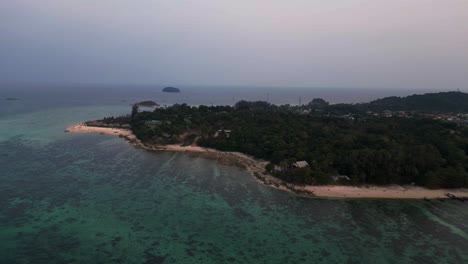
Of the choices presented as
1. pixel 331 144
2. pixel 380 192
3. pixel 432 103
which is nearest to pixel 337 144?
pixel 331 144

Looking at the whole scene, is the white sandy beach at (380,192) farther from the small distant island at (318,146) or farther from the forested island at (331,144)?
the forested island at (331,144)

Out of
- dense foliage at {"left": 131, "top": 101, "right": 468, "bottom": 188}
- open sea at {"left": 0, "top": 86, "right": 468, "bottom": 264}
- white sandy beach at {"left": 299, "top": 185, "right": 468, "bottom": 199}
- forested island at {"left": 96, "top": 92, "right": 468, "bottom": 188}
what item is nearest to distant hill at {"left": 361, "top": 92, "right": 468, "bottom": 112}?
forested island at {"left": 96, "top": 92, "right": 468, "bottom": 188}

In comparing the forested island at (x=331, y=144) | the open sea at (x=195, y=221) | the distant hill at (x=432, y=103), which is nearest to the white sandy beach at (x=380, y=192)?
the forested island at (x=331, y=144)

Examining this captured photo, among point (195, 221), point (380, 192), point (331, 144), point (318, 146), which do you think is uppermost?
point (331, 144)

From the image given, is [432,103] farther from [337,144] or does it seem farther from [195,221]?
[195,221]

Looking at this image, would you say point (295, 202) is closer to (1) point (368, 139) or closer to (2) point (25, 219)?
(1) point (368, 139)

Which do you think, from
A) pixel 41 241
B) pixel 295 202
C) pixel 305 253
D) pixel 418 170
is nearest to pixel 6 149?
pixel 41 241

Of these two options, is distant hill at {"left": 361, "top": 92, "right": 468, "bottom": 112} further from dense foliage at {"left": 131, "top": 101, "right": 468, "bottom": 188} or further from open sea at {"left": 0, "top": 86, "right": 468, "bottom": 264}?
open sea at {"left": 0, "top": 86, "right": 468, "bottom": 264}
